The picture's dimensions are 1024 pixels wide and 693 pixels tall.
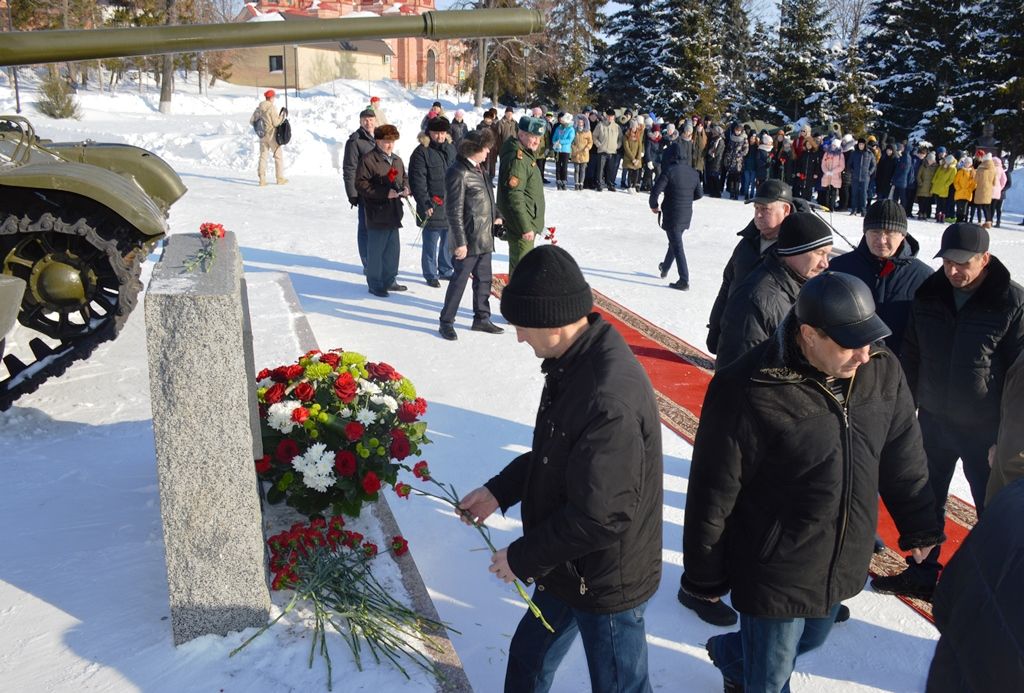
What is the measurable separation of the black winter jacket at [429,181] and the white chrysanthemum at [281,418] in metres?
5.48

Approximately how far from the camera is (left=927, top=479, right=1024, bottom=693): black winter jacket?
60.1 inches

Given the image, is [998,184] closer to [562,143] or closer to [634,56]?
[562,143]

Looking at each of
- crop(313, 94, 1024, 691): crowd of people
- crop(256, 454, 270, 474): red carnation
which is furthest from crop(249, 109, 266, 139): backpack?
crop(313, 94, 1024, 691): crowd of people

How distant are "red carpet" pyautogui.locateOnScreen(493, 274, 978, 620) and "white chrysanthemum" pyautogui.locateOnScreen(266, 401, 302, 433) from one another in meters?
1.62

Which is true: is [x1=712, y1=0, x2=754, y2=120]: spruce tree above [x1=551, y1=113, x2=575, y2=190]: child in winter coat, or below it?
above

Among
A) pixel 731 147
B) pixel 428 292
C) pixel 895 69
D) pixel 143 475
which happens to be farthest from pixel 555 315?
pixel 895 69

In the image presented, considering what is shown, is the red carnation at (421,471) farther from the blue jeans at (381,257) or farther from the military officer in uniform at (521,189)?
the blue jeans at (381,257)

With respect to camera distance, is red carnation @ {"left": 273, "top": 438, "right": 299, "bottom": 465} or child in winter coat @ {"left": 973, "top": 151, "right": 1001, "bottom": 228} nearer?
red carnation @ {"left": 273, "top": 438, "right": 299, "bottom": 465}

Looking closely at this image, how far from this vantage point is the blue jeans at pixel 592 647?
265 centimetres

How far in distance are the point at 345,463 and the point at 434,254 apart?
6.16m

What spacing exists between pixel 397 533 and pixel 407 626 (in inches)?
27.6

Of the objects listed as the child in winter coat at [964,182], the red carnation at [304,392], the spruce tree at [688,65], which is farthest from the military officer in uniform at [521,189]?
the spruce tree at [688,65]

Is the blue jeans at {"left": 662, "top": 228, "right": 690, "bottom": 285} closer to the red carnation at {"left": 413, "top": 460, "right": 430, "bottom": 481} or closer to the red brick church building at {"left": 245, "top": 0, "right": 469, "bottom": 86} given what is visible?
the red carnation at {"left": 413, "top": 460, "right": 430, "bottom": 481}

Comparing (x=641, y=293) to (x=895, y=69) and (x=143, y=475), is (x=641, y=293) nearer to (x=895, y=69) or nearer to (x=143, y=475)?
(x=143, y=475)
